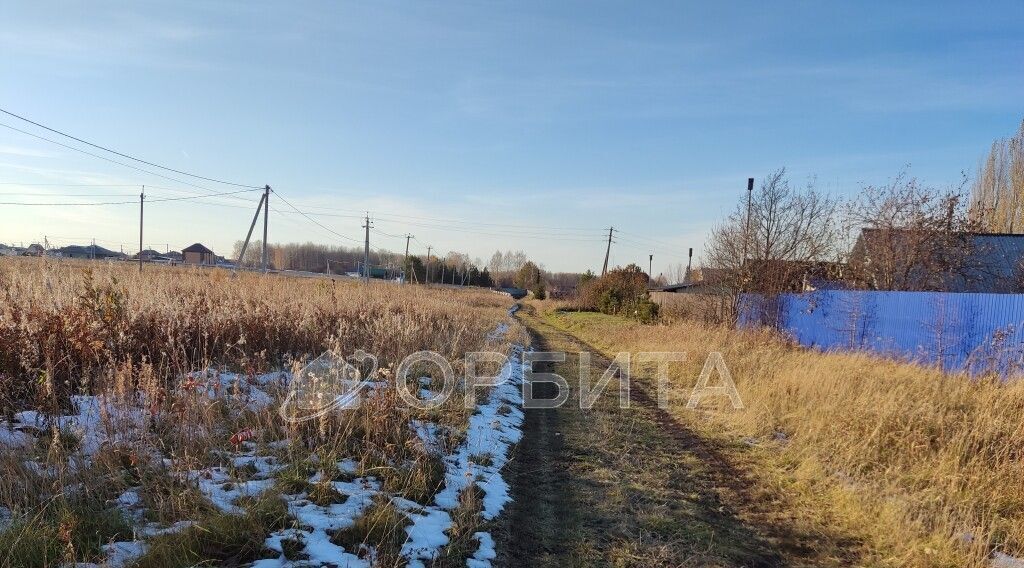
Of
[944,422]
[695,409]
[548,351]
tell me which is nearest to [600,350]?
[548,351]

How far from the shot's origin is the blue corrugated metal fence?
10.0m

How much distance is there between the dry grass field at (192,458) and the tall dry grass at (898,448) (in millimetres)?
3035

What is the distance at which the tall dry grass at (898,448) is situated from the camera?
12.8 feet

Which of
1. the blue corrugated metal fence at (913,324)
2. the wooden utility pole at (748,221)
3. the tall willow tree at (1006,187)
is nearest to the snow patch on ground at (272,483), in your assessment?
the blue corrugated metal fence at (913,324)

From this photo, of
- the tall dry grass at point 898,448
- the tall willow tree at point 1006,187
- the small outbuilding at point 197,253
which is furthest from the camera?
the small outbuilding at point 197,253

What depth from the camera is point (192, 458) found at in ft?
12.0

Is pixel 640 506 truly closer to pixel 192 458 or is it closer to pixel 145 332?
pixel 192 458

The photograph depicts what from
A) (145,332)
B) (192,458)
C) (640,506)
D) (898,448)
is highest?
(145,332)

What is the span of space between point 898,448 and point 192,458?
6476mm

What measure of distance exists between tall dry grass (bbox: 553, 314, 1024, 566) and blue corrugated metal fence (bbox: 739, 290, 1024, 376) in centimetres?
269

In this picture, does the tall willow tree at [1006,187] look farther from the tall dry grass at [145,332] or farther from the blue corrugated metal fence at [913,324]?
the tall dry grass at [145,332]

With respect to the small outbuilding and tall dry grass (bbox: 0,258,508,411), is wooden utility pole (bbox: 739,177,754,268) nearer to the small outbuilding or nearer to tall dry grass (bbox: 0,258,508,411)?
tall dry grass (bbox: 0,258,508,411)

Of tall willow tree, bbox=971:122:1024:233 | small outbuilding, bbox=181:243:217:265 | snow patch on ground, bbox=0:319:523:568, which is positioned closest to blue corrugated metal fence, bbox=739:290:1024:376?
snow patch on ground, bbox=0:319:523:568

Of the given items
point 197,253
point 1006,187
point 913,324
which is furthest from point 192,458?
point 197,253
